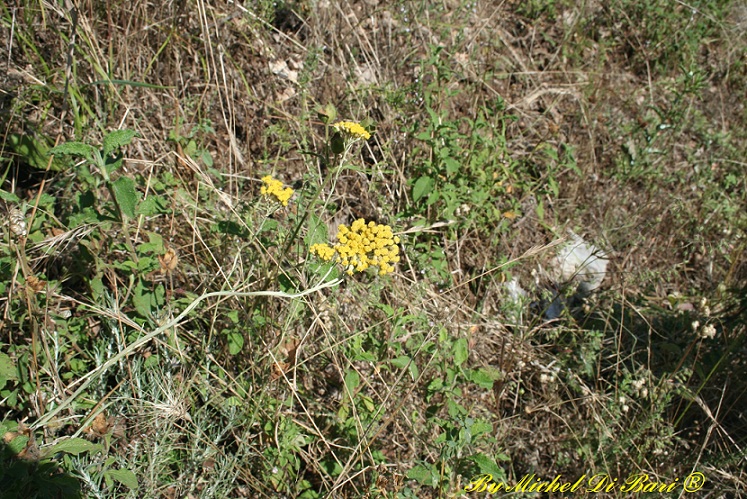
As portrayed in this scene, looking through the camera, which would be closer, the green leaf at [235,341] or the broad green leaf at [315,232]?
the broad green leaf at [315,232]

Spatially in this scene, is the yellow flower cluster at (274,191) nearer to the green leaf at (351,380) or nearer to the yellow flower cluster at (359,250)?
the yellow flower cluster at (359,250)

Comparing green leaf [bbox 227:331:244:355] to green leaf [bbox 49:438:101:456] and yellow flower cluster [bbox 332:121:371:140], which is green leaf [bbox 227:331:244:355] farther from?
yellow flower cluster [bbox 332:121:371:140]

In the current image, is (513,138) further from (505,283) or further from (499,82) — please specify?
(505,283)

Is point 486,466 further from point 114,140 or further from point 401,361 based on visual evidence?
point 114,140

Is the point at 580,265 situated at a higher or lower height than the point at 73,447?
lower

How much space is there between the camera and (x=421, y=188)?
2.89 meters

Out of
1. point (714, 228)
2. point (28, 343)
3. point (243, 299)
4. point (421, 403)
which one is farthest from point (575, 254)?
point (28, 343)

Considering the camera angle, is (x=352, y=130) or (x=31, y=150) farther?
(x=31, y=150)

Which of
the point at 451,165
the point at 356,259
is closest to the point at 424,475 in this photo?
the point at 356,259

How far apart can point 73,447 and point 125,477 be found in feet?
0.57

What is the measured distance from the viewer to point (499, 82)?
12.6ft

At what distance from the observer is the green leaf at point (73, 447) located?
5.27ft

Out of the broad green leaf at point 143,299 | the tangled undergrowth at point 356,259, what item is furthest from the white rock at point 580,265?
the broad green leaf at point 143,299

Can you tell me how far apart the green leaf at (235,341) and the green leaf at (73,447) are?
0.57m
